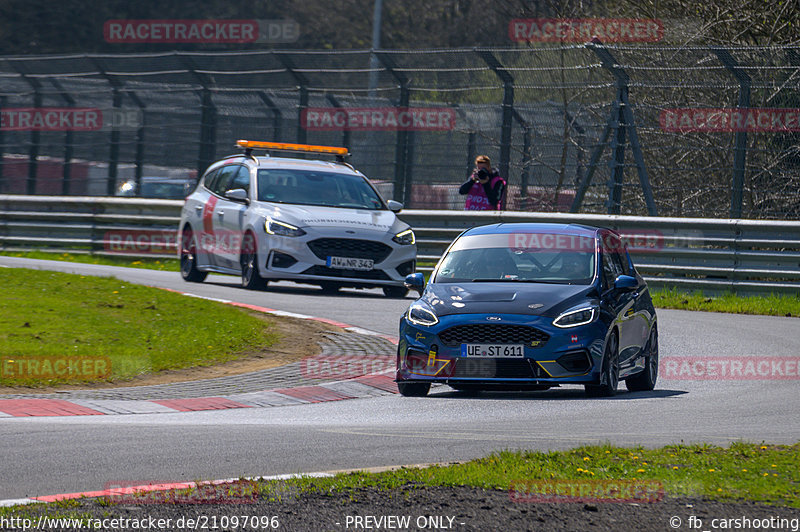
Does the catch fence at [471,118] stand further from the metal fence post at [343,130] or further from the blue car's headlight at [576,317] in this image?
the blue car's headlight at [576,317]

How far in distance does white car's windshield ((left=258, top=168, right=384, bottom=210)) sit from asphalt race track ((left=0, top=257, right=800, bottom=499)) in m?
7.30

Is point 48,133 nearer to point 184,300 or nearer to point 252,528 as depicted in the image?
point 184,300

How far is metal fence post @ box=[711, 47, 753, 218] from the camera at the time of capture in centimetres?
1894

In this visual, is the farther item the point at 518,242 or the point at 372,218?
the point at 372,218

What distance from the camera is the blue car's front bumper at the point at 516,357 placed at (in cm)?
1060

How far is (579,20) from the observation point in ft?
82.2

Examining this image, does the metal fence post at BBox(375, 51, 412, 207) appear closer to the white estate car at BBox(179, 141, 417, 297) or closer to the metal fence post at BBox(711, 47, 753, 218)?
the white estate car at BBox(179, 141, 417, 297)

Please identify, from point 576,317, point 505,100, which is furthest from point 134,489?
point 505,100

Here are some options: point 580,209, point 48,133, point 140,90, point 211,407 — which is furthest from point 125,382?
point 48,133

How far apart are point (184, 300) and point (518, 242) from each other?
525cm

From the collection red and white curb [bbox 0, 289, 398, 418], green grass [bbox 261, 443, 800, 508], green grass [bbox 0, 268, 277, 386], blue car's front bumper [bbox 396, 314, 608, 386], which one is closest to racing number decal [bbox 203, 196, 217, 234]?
green grass [bbox 0, 268, 277, 386]

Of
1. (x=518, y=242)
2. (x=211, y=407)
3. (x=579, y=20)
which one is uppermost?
(x=579, y=20)

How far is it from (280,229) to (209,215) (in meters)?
2.08

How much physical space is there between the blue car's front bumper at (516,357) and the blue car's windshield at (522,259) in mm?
804
